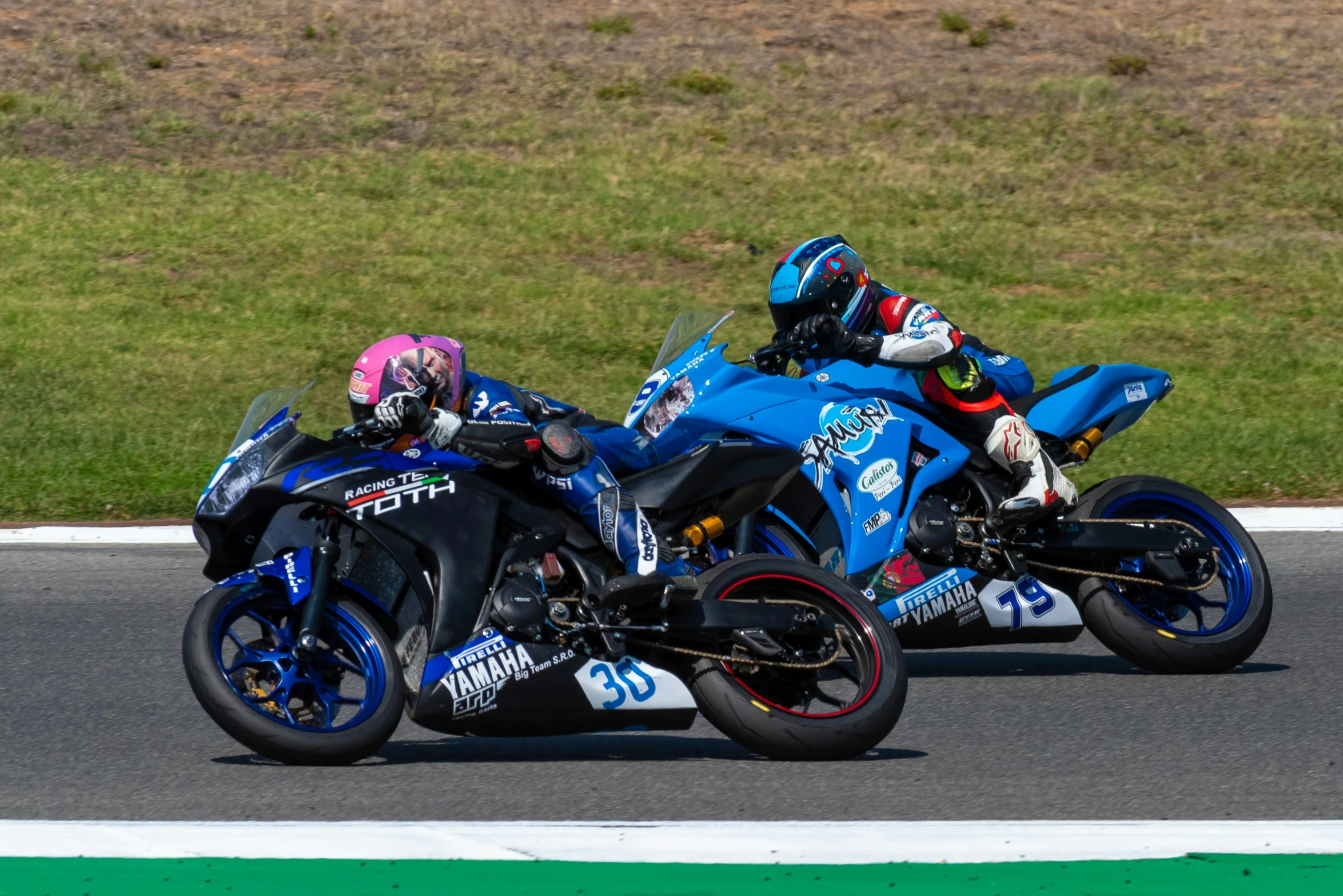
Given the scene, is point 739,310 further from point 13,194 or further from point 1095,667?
point 1095,667

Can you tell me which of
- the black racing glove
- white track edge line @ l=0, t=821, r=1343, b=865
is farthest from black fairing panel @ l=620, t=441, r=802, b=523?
white track edge line @ l=0, t=821, r=1343, b=865

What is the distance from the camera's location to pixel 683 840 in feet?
15.4

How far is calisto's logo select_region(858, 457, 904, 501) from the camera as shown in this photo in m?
6.65

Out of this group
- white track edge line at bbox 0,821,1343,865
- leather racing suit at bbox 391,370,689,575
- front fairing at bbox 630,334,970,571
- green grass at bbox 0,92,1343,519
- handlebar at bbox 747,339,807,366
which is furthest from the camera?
green grass at bbox 0,92,1343,519

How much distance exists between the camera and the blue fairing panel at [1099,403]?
7168 mm

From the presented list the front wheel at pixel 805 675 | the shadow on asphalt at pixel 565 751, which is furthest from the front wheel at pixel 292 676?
the front wheel at pixel 805 675

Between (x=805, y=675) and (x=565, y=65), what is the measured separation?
21.4m

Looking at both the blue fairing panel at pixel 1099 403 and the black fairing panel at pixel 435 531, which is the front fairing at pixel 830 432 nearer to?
the blue fairing panel at pixel 1099 403

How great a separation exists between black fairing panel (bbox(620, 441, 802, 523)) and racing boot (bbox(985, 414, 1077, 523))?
110 centimetres

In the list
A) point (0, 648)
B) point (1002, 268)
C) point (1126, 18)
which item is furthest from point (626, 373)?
point (1126, 18)

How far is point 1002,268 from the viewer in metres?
18.6

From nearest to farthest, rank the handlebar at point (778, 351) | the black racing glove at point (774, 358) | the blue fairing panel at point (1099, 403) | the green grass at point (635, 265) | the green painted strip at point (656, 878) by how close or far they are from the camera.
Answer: the green painted strip at point (656, 878) → the handlebar at point (778, 351) → the black racing glove at point (774, 358) → the blue fairing panel at point (1099, 403) → the green grass at point (635, 265)

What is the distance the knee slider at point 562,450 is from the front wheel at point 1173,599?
7.47 feet

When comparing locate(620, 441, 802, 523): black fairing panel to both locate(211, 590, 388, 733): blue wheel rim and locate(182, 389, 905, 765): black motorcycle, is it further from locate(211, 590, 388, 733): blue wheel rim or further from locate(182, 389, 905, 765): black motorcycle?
locate(211, 590, 388, 733): blue wheel rim
